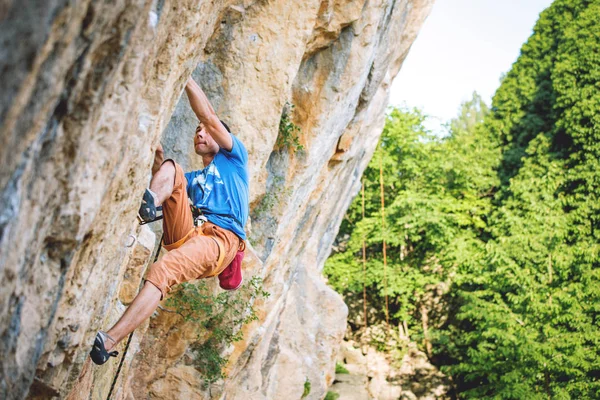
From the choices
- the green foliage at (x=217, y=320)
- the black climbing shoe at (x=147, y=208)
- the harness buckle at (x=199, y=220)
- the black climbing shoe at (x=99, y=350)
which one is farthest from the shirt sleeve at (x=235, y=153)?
the green foliage at (x=217, y=320)

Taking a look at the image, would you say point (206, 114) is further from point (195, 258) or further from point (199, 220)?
point (195, 258)

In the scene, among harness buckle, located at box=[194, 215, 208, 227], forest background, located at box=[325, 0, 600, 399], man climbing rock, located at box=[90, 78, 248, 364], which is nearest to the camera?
man climbing rock, located at box=[90, 78, 248, 364]

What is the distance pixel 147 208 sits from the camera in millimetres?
4402

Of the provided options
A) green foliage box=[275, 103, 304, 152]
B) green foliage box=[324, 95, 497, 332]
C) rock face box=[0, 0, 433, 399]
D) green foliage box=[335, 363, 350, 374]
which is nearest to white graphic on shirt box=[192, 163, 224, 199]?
rock face box=[0, 0, 433, 399]

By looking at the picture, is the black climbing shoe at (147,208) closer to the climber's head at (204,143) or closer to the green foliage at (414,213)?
the climber's head at (204,143)

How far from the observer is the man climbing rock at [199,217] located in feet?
14.0

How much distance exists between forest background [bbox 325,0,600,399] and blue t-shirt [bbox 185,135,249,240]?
34.2ft

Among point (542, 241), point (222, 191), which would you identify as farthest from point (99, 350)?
point (542, 241)

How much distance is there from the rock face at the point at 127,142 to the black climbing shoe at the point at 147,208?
5.3 inches

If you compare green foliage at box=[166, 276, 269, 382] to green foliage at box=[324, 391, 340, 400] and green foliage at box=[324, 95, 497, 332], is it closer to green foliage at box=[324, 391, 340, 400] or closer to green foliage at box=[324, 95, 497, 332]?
green foliage at box=[324, 391, 340, 400]

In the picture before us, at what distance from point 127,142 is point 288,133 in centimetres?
553

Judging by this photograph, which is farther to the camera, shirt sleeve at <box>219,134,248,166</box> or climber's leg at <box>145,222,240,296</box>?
shirt sleeve at <box>219,134,248,166</box>

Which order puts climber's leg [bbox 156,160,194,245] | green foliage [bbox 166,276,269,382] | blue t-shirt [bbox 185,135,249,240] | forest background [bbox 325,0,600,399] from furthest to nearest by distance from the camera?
1. forest background [bbox 325,0,600,399]
2. green foliage [bbox 166,276,269,382]
3. blue t-shirt [bbox 185,135,249,240]
4. climber's leg [bbox 156,160,194,245]

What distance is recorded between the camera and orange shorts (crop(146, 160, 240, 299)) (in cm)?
459
